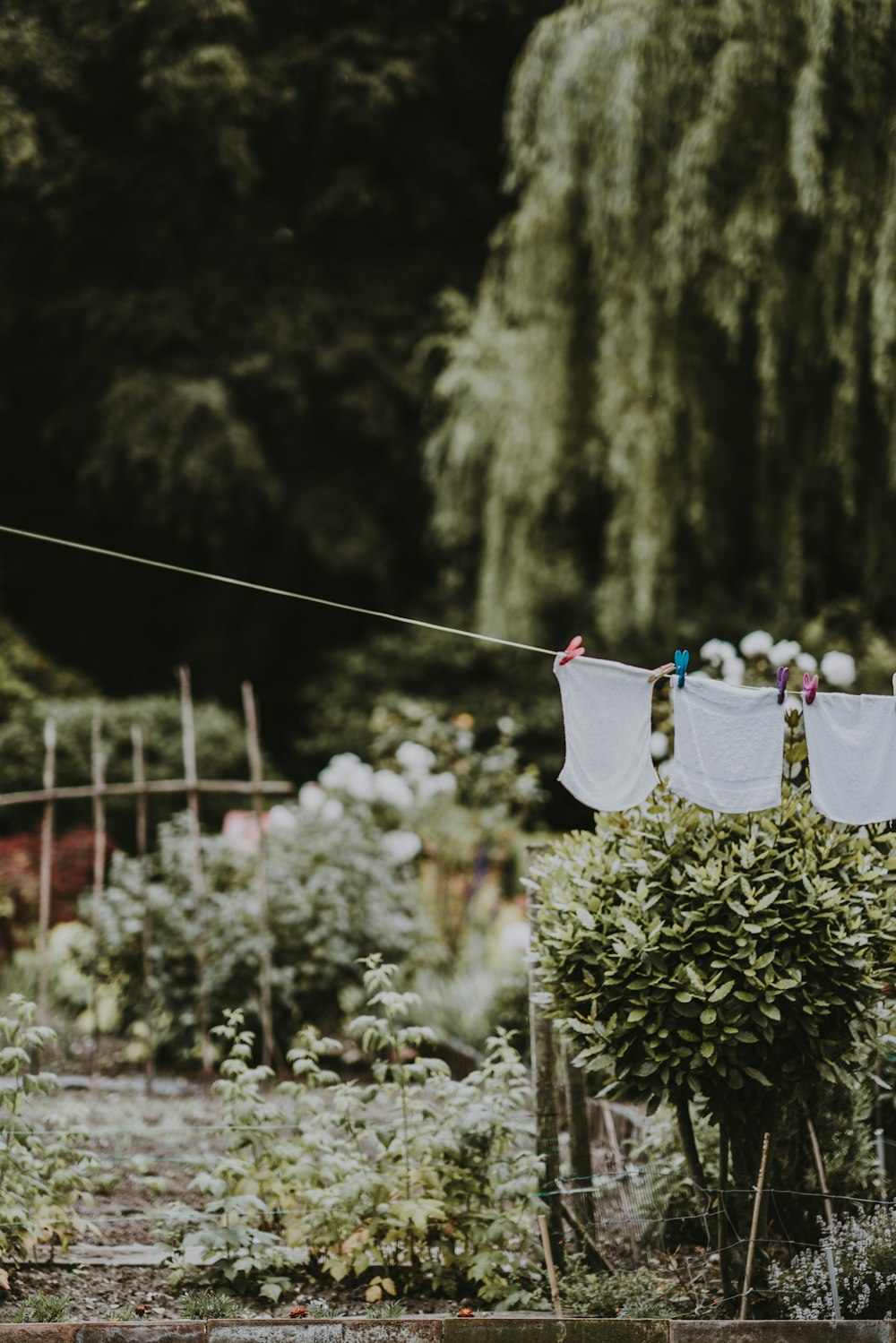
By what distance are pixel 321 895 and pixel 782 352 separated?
4503 mm

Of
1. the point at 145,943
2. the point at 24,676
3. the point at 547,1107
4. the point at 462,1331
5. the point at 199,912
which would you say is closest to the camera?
the point at 462,1331

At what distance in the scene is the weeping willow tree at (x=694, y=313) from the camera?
7.80 meters

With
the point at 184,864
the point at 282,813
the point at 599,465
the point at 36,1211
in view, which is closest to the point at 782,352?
the point at 599,465

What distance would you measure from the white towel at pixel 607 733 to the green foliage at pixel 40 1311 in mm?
2093

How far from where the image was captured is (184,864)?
26.3 feet

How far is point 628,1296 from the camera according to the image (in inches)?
150

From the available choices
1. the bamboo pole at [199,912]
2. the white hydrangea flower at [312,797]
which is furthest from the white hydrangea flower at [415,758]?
the bamboo pole at [199,912]

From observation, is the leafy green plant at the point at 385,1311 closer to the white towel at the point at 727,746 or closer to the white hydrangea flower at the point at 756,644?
the white towel at the point at 727,746

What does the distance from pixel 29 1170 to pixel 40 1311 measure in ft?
1.69

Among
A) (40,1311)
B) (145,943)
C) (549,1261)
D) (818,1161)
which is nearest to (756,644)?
(818,1161)

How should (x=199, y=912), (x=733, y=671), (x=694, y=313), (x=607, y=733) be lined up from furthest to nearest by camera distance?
(x=694, y=313)
(x=199, y=912)
(x=733, y=671)
(x=607, y=733)

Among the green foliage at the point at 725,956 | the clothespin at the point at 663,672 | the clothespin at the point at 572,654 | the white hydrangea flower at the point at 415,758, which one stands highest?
the white hydrangea flower at the point at 415,758

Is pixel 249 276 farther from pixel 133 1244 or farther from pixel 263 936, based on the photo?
pixel 133 1244

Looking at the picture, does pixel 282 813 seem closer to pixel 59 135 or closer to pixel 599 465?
pixel 599 465
